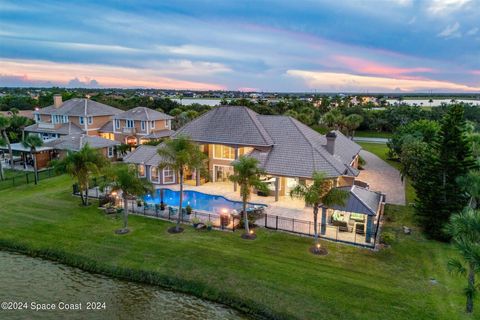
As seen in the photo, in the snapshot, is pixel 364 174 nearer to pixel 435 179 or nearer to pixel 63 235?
pixel 435 179

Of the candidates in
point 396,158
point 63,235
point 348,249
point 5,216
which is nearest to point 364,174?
point 396,158

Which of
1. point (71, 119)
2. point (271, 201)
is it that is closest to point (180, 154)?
point (271, 201)

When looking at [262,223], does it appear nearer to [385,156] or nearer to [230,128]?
[230,128]

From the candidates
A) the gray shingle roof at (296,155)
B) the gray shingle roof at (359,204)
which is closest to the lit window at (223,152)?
the gray shingle roof at (296,155)

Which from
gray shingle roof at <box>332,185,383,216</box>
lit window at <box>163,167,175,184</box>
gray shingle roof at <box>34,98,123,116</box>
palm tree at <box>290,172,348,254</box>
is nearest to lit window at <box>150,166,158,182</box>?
lit window at <box>163,167,175,184</box>

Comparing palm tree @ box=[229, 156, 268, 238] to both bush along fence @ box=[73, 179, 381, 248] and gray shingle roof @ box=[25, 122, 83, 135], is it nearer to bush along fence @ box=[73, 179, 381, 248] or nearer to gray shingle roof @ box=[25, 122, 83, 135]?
bush along fence @ box=[73, 179, 381, 248]

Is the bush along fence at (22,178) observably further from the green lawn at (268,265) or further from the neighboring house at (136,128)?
the neighboring house at (136,128)
